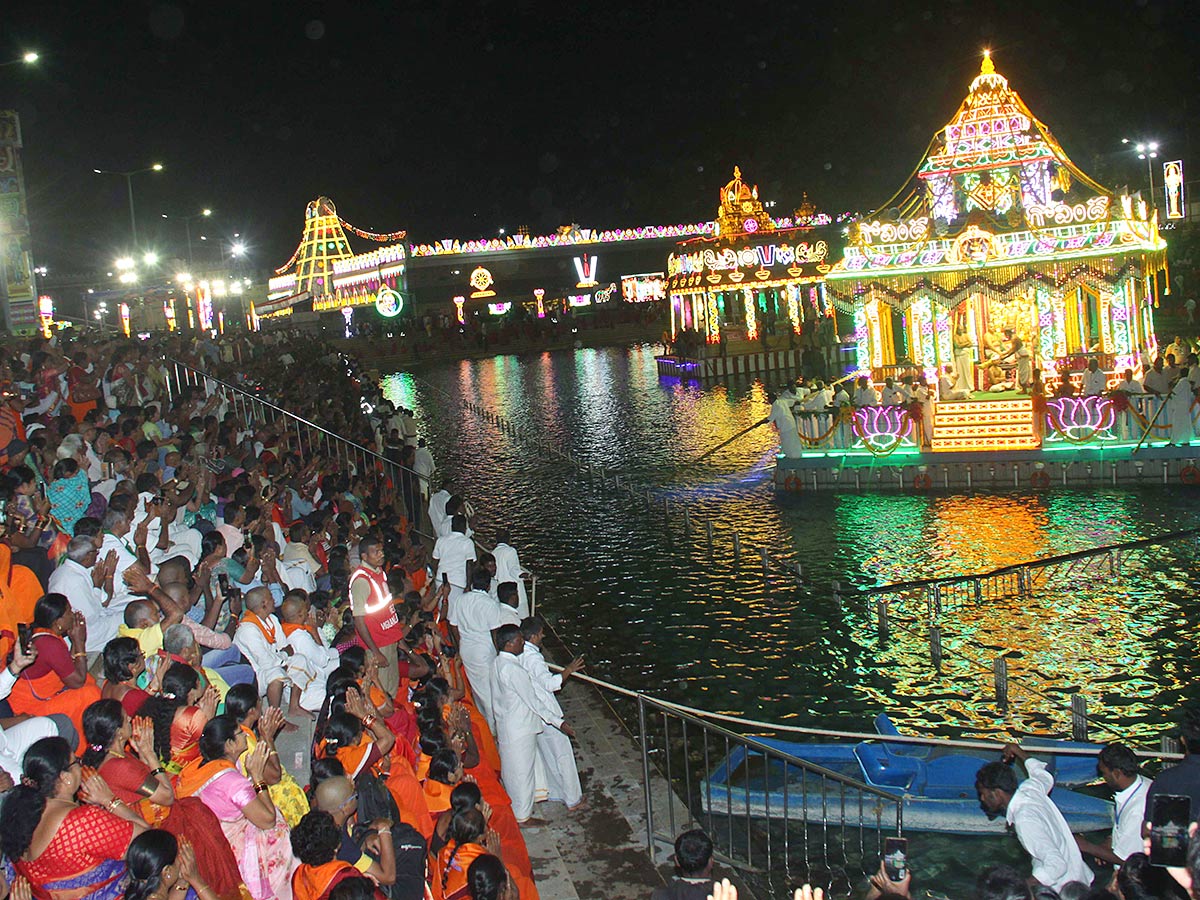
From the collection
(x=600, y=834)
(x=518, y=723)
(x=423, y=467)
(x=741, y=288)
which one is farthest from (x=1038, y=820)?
(x=741, y=288)

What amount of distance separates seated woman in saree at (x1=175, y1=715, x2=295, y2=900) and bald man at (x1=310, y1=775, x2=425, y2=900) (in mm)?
356

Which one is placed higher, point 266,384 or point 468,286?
point 468,286

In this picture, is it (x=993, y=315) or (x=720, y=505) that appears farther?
(x=993, y=315)

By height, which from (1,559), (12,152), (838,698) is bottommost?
(838,698)

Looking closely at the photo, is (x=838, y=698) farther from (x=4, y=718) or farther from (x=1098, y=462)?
(x=1098, y=462)

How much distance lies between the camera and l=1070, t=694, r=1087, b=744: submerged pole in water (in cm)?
864

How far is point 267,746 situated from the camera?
18.3 ft

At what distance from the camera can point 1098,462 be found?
1830 cm

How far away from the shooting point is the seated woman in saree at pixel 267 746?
5.57 metres

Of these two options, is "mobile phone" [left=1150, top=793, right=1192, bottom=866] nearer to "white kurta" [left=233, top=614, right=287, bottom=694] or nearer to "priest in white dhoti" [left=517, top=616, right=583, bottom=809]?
"priest in white dhoti" [left=517, top=616, right=583, bottom=809]

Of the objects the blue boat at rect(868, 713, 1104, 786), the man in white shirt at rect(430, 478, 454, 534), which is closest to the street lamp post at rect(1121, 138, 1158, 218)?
the man in white shirt at rect(430, 478, 454, 534)

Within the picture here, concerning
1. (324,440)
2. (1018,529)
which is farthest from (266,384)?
(1018,529)

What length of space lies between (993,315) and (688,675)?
1690cm

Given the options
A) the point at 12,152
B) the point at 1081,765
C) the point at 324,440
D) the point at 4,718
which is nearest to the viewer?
the point at 4,718
